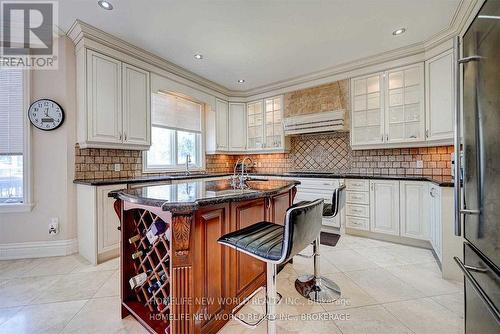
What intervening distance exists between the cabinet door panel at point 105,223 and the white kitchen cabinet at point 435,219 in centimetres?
345

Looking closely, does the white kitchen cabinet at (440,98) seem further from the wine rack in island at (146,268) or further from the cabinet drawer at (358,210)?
the wine rack in island at (146,268)

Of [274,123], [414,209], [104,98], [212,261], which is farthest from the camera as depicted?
[274,123]

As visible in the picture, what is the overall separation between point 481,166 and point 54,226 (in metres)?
3.81

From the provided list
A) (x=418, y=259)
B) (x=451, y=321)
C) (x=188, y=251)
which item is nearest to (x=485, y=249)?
(x=451, y=321)

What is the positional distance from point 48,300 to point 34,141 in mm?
1864

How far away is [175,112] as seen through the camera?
398cm

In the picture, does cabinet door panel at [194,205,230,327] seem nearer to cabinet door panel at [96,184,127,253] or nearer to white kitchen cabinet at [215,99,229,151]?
cabinet door panel at [96,184,127,253]

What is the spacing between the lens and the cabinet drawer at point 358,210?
3178 mm

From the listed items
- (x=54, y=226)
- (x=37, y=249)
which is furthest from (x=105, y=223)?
(x=37, y=249)

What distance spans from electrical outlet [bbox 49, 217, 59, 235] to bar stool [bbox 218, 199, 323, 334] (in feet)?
8.49

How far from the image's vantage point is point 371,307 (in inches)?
65.2

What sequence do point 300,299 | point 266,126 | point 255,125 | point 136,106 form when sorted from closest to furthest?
point 300,299 < point 136,106 < point 266,126 < point 255,125

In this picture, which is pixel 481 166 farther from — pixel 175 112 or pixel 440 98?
pixel 175 112

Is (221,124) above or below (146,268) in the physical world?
above
